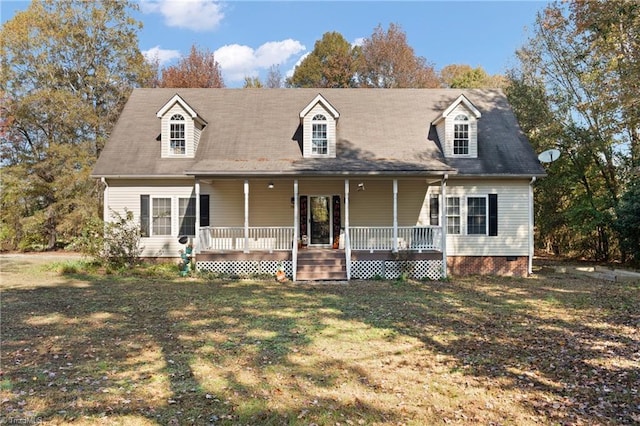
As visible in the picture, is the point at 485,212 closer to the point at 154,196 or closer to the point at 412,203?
the point at 412,203

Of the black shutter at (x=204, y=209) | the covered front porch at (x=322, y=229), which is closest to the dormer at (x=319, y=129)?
the covered front porch at (x=322, y=229)

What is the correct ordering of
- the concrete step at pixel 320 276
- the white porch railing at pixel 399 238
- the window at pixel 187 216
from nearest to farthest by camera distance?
the concrete step at pixel 320 276
the white porch railing at pixel 399 238
the window at pixel 187 216

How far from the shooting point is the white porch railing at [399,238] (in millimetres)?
14414

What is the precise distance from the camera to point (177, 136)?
1628 cm

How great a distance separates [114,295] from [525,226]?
14.1 m

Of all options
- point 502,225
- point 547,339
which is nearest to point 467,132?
point 502,225

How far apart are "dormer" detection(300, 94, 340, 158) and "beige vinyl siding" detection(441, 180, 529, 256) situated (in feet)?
16.1

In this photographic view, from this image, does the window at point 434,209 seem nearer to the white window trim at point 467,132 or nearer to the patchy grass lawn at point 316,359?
the white window trim at point 467,132

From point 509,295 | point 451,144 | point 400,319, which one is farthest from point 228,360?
point 451,144

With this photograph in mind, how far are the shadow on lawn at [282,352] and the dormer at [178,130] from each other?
22.2ft

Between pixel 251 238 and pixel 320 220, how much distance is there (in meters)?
2.80

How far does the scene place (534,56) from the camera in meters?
21.3

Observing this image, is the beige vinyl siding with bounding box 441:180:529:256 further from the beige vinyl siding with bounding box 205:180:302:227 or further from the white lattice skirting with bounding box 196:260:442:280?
the beige vinyl siding with bounding box 205:180:302:227

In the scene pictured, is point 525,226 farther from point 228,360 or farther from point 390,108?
point 228,360
